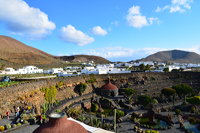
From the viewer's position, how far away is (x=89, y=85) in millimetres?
52656

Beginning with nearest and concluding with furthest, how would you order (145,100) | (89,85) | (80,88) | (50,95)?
(145,100) → (50,95) → (80,88) → (89,85)

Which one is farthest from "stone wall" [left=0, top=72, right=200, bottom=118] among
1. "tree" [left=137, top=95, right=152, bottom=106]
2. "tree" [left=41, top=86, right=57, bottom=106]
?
"tree" [left=137, top=95, right=152, bottom=106]

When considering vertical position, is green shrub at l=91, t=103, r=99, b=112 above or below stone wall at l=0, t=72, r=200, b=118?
below

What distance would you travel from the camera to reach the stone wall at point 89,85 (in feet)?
96.2

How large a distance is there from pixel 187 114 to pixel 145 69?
52637mm

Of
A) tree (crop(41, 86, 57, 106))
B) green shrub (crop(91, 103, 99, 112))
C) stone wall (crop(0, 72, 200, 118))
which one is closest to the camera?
stone wall (crop(0, 72, 200, 118))

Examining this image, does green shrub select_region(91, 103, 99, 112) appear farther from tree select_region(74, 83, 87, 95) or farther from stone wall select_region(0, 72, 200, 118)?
tree select_region(74, 83, 87, 95)

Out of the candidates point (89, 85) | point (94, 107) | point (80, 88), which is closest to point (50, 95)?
point (94, 107)

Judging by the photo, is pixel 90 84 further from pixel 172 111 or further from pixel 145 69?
pixel 145 69

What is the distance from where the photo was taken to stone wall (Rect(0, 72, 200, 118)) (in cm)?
2933

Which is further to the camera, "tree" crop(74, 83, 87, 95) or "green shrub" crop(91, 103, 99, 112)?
"tree" crop(74, 83, 87, 95)

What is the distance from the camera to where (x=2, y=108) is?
86.3 feet

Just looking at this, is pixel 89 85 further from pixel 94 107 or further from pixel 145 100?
pixel 145 100

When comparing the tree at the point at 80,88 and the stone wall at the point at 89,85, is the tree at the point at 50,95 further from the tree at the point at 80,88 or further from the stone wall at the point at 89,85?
the tree at the point at 80,88
